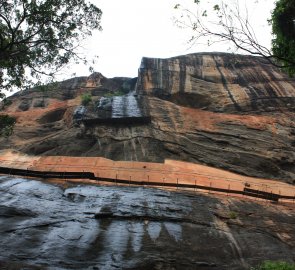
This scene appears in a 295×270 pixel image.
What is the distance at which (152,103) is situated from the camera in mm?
29484

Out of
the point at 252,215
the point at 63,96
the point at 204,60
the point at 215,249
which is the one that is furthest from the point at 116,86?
the point at 215,249

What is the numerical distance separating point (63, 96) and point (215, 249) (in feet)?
97.1

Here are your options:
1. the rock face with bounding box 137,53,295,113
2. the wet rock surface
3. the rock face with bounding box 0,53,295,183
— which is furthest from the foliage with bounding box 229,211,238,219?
the rock face with bounding box 137,53,295,113

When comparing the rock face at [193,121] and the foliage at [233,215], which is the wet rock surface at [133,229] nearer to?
the foliage at [233,215]

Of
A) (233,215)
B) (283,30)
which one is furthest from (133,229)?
(283,30)

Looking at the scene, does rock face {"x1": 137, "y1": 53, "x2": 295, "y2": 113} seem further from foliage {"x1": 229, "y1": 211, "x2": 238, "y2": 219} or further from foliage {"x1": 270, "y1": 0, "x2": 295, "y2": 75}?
foliage {"x1": 229, "y1": 211, "x2": 238, "y2": 219}

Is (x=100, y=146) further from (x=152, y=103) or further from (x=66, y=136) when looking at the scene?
(x=152, y=103)

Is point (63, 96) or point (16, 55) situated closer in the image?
point (16, 55)

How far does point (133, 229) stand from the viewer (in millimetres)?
12906

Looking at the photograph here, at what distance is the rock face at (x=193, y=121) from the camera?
2509cm

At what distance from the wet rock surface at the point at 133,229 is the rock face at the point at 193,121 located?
7.18 meters

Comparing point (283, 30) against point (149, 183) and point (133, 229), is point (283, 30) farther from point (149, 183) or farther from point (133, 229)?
point (133, 229)

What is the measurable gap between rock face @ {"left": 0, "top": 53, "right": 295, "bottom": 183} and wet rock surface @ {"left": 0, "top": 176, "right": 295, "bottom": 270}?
283 inches

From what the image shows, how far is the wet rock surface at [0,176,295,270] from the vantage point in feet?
35.1
